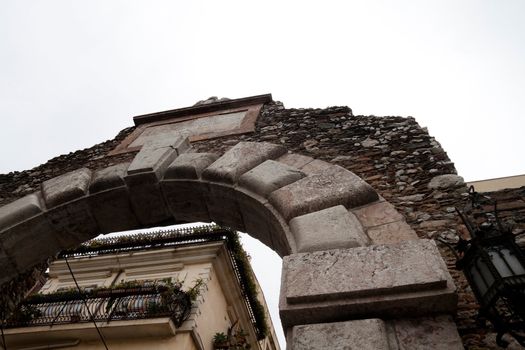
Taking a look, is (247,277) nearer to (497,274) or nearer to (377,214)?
(377,214)

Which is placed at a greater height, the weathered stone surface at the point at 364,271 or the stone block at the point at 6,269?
the weathered stone surface at the point at 364,271

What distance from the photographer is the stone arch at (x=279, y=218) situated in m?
1.73

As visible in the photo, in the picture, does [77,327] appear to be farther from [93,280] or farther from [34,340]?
[93,280]

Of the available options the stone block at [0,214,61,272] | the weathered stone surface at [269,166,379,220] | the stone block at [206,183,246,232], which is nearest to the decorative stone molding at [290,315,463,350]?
the weathered stone surface at [269,166,379,220]

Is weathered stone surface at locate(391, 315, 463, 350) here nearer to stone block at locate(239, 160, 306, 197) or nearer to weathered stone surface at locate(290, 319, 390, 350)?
weathered stone surface at locate(290, 319, 390, 350)

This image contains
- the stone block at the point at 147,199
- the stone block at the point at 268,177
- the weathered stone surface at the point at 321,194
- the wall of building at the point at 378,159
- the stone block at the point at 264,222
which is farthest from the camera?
the stone block at the point at 147,199

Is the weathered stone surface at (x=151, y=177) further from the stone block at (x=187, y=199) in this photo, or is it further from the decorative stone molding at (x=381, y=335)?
the decorative stone molding at (x=381, y=335)

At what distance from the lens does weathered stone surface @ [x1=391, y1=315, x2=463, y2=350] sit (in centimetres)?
158

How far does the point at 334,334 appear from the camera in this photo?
1626mm

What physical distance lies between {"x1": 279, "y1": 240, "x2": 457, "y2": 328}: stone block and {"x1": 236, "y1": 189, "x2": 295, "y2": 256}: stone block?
2.04 ft

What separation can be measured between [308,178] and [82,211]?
7.43 feet

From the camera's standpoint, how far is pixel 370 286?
68.6 inches

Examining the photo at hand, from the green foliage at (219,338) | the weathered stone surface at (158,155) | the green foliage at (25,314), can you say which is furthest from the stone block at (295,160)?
the green foliage at (25,314)

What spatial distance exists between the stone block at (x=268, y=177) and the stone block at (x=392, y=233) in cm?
83
